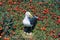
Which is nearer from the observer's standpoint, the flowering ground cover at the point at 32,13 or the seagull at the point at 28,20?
the seagull at the point at 28,20

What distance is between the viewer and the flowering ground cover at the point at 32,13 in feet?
23.3

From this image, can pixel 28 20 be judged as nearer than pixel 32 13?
Yes

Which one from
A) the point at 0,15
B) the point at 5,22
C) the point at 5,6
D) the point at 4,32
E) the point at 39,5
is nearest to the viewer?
the point at 4,32

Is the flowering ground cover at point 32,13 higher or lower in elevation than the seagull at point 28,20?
lower

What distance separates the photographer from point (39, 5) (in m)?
9.35

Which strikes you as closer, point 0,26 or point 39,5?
point 0,26

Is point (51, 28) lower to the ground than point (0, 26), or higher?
lower

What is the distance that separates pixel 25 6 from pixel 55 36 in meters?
2.10

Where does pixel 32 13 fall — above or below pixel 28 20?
below

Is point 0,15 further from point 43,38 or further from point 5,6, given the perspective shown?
point 43,38

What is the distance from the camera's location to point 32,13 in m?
8.65

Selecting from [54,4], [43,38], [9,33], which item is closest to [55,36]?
[43,38]

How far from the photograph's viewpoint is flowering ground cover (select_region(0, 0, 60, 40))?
7.09 m

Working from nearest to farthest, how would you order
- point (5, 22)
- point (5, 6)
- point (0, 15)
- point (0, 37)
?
point (0, 37) < point (5, 22) < point (0, 15) < point (5, 6)
